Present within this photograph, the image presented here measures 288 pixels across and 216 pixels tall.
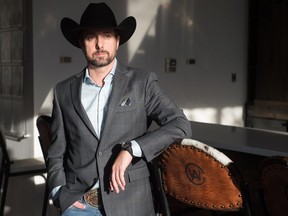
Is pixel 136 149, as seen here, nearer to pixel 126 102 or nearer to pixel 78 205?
pixel 126 102

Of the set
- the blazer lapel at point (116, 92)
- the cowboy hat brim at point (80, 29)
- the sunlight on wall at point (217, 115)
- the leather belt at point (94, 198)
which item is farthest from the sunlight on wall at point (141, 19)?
the leather belt at point (94, 198)

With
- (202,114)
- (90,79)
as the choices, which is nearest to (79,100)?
(90,79)

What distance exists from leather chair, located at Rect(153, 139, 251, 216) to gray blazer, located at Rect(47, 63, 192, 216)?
0.26 feet

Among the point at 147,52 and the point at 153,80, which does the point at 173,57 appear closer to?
the point at 147,52

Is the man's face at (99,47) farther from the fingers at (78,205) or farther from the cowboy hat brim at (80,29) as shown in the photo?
the fingers at (78,205)

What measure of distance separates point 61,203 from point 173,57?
11.6ft

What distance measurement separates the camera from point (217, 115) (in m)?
5.55

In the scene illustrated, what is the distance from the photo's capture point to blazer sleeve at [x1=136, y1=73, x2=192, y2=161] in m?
1.54

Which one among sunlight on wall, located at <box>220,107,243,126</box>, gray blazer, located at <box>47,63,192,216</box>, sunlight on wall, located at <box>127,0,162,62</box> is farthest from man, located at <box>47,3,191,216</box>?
sunlight on wall, located at <box>220,107,243,126</box>

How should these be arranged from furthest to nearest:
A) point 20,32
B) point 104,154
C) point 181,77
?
1. point 181,77
2. point 20,32
3. point 104,154

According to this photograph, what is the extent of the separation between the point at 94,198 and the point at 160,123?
352 mm

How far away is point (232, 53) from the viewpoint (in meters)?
5.71

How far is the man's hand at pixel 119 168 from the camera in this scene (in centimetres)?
150

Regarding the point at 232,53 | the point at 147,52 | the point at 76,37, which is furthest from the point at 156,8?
the point at 76,37
